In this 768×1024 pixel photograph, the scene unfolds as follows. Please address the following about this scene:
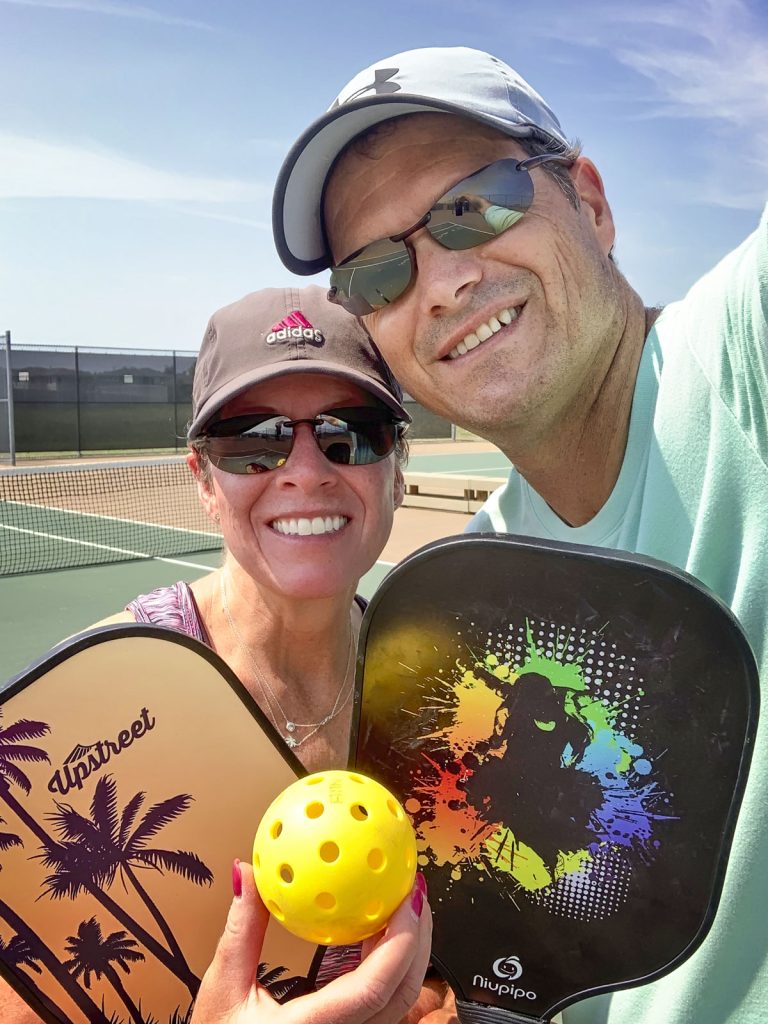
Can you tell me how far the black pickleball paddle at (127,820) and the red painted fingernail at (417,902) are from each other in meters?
0.50

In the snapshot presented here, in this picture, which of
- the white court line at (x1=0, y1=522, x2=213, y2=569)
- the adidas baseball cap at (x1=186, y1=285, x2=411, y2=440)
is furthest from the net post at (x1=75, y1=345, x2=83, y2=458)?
the adidas baseball cap at (x1=186, y1=285, x2=411, y2=440)

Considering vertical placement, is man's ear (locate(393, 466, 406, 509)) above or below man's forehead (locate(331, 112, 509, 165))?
below

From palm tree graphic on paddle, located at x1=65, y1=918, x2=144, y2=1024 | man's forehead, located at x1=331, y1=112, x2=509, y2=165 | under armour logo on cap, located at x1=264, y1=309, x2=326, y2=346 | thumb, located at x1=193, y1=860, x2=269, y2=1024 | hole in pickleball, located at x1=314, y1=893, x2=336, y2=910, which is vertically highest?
man's forehead, located at x1=331, y1=112, x2=509, y2=165

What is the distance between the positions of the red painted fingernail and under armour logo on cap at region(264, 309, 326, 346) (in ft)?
4.86

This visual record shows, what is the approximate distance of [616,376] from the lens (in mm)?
2059

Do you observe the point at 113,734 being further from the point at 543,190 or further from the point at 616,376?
the point at 543,190

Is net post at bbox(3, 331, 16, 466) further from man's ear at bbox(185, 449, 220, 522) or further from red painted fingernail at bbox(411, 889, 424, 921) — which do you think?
red painted fingernail at bbox(411, 889, 424, 921)

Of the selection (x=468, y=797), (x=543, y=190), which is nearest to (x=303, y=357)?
(x=543, y=190)

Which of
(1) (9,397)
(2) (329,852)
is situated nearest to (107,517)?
(1) (9,397)

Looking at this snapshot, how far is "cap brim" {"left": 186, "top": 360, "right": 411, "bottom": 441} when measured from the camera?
2.36 metres

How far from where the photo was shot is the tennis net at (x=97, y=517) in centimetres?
1270

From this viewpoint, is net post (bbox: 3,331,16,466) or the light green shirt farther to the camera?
net post (bbox: 3,331,16,466)

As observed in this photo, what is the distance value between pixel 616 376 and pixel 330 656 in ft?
4.26

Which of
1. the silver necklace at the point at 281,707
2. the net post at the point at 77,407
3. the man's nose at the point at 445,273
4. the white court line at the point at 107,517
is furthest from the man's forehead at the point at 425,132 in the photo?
the net post at the point at 77,407
